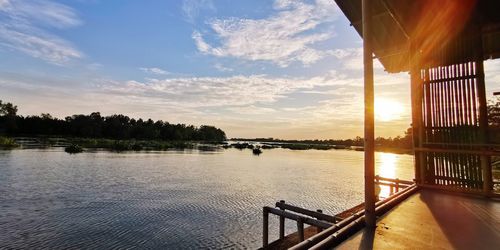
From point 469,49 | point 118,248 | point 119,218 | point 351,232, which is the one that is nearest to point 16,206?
point 119,218

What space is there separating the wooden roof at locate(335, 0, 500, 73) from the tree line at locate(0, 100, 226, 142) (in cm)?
10685

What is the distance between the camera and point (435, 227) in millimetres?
4062

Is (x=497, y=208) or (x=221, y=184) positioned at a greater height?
(x=497, y=208)

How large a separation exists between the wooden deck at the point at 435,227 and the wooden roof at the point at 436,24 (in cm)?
398

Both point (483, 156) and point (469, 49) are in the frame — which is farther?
point (469, 49)

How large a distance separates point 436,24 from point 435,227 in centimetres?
568

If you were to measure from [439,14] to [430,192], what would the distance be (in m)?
4.49

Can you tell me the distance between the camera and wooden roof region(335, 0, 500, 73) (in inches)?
253

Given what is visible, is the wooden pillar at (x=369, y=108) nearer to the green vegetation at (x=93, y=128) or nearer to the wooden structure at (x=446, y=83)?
the wooden structure at (x=446, y=83)

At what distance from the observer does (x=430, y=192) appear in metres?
6.73

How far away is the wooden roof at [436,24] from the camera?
6422mm

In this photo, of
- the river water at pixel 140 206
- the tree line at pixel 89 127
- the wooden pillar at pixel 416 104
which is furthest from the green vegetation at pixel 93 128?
the wooden pillar at pixel 416 104

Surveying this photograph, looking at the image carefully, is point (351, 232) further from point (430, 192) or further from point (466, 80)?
point (466, 80)

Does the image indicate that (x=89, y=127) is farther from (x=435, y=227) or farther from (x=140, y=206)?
(x=435, y=227)
